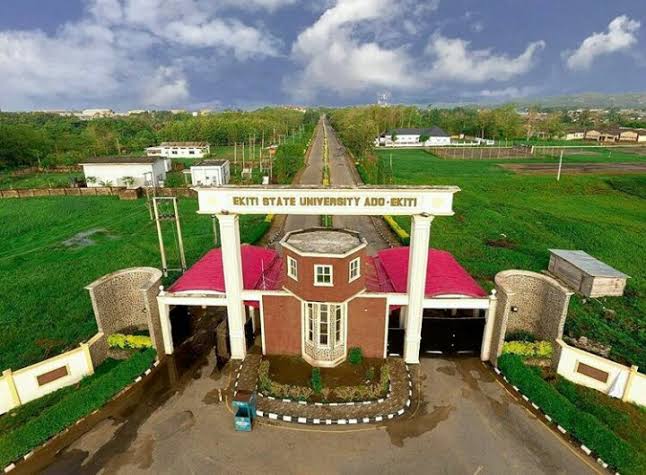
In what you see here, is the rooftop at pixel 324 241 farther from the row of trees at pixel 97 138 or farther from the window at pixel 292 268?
the row of trees at pixel 97 138

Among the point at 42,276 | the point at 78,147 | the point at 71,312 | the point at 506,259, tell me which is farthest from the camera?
the point at 78,147

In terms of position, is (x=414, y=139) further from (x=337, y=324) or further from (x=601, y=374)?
(x=337, y=324)

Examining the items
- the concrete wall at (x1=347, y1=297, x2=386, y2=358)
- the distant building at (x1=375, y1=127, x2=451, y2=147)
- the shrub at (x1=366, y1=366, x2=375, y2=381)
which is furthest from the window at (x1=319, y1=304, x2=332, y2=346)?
the distant building at (x1=375, y1=127, x2=451, y2=147)

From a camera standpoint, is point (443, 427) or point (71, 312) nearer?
point (443, 427)

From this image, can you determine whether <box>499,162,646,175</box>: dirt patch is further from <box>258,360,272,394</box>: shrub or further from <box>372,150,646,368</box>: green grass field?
<box>258,360,272,394</box>: shrub

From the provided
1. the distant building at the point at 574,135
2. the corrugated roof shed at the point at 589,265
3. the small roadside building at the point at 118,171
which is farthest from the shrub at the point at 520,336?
the distant building at the point at 574,135

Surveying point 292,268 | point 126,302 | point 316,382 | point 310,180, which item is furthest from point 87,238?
point 310,180

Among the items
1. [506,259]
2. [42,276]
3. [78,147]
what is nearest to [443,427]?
[506,259]

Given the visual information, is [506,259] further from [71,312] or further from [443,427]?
[71,312]
